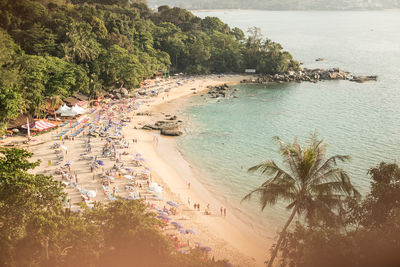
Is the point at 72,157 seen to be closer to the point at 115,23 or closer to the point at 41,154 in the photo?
the point at 41,154

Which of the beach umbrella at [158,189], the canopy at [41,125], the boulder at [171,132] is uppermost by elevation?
the canopy at [41,125]

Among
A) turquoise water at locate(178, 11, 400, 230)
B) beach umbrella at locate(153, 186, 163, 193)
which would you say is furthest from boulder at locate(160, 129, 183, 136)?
beach umbrella at locate(153, 186, 163, 193)

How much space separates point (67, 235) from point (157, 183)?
16735mm

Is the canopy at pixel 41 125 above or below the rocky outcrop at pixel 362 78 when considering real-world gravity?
below

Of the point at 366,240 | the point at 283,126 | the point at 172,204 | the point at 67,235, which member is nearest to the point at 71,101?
the point at 172,204

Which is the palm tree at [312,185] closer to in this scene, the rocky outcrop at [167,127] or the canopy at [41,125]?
the rocky outcrop at [167,127]

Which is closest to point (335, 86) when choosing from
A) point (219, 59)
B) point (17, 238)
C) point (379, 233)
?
point (219, 59)

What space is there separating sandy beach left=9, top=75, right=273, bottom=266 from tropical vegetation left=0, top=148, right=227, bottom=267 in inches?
332

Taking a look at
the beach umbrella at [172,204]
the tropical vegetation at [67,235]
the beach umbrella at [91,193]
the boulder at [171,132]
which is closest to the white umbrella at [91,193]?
the beach umbrella at [91,193]

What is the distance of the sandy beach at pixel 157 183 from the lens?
24.0 m

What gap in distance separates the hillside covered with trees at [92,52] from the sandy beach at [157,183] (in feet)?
21.4

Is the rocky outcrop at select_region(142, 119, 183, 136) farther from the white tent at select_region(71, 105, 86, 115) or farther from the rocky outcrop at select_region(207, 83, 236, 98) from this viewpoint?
the rocky outcrop at select_region(207, 83, 236, 98)

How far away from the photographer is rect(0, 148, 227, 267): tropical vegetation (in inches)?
→ 520

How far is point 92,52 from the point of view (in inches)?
2223
